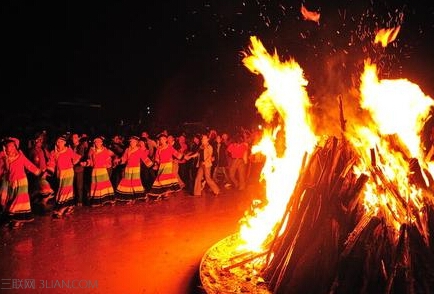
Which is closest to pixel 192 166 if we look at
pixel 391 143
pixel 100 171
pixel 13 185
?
pixel 100 171

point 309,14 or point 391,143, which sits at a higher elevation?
point 309,14

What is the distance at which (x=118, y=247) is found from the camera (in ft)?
23.1

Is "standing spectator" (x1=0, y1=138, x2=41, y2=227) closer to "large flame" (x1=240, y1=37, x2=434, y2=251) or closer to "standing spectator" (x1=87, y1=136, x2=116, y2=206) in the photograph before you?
"standing spectator" (x1=87, y1=136, x2=116, y2=206)

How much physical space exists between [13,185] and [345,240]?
7188 mm

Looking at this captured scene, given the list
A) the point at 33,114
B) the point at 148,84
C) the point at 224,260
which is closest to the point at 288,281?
the point at 224,260

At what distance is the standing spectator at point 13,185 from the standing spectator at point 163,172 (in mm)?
3586

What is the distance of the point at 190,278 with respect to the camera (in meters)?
5.68

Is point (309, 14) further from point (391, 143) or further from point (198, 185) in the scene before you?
point (198, 185)

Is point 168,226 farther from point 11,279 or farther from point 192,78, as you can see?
point 192,78

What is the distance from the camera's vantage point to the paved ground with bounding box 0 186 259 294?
5.51m

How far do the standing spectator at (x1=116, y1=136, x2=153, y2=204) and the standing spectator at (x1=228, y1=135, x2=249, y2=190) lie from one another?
137 inches

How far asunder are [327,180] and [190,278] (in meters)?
2.58

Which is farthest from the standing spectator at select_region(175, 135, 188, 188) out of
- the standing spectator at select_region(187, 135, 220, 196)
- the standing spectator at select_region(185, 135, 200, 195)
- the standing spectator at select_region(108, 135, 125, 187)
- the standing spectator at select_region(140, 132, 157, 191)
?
the standing spectator at select_region(108, 135, 125, 187)

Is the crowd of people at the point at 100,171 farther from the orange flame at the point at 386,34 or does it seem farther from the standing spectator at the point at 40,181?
the orange flame at the point at 386,34
